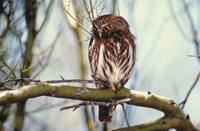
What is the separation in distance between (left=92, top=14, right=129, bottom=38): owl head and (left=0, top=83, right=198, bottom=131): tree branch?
49 centimetres

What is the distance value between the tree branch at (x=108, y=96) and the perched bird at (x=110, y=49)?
391 millimetres

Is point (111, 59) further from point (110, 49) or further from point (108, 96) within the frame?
point (108, 96)

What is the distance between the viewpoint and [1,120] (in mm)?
4637

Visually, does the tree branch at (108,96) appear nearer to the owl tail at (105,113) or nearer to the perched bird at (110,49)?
the perched bird at (110,49)

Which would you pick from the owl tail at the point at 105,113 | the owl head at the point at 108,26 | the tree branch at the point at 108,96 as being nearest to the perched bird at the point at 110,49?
the owl head at the point at 108,26

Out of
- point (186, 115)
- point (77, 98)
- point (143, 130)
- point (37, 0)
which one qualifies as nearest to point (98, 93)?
point (77, 98)

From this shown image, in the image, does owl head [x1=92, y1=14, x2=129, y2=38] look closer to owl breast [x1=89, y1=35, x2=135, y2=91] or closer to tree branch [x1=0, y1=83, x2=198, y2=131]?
owl breast [x1=89, y1=35, x2=135, y2=91]

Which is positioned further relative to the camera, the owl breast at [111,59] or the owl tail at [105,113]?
the owl tail at [105,113]

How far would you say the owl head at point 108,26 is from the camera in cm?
325

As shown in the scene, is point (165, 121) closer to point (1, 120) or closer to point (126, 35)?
point (126, 35)

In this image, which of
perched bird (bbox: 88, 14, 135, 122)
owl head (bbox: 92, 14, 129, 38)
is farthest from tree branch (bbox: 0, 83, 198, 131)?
owl head (bbox: 92, 14, 129, 38)

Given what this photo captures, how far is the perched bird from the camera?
10.8ft

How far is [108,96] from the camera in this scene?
2822 mm

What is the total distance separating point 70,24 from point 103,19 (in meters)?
3.44
